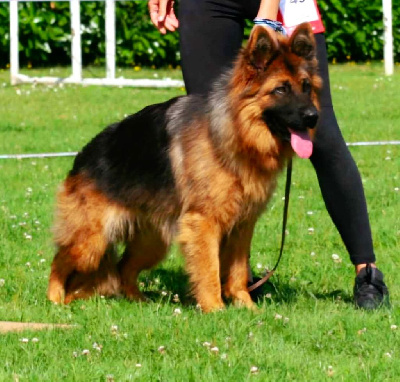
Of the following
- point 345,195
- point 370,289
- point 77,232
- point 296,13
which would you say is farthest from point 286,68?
point 77,232

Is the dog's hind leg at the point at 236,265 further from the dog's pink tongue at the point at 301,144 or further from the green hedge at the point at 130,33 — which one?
the green hedge at the point at 130,33

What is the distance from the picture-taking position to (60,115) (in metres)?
14.1

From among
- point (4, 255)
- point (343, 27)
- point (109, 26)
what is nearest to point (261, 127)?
point (4, 255)

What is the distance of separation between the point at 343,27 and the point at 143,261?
15.0 m

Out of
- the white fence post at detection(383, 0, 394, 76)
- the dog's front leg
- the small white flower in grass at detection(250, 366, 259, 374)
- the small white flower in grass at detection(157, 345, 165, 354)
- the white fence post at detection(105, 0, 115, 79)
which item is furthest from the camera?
the white fence post at detection(383, 0, 394, 76)

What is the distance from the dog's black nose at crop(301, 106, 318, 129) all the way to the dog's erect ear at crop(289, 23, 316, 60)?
352mm

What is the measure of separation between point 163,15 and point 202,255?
1609mm

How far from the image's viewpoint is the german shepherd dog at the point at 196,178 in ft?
18.2

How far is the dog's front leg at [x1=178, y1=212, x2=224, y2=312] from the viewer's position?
19.0 feet

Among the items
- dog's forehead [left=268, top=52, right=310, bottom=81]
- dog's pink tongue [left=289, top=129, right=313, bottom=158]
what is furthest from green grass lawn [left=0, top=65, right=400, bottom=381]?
dog's forehead [left=268, top=52, right=310, bottom=81]

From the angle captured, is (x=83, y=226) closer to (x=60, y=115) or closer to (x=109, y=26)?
(x=60, y=115)

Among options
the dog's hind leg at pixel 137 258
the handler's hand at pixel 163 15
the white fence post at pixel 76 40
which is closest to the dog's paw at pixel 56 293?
the dog's hind leg at pixel 137 258

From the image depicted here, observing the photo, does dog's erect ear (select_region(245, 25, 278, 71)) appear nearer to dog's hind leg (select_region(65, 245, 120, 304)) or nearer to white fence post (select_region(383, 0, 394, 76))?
dog's hind leg (select_region(65, 245, 120, 304))

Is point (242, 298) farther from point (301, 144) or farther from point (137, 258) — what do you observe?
point (301, 144)
